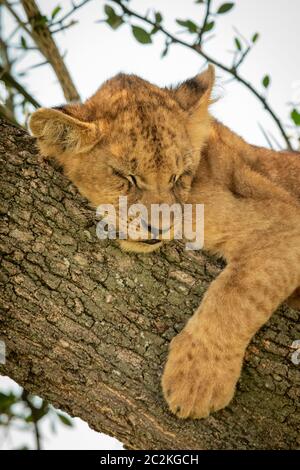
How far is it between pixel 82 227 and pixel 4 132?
0.62 m

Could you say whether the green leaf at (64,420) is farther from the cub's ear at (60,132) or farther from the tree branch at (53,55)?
the tree branch at (53,55)

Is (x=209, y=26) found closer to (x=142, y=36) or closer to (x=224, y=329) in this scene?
(x=142, y=36)

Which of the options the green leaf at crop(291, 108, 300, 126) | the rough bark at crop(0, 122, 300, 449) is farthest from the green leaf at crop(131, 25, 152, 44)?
the rough bark at crop(0, 122, 300, 449)

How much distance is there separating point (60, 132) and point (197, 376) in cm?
138

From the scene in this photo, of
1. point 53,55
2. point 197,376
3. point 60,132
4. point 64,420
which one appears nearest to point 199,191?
point 60,132

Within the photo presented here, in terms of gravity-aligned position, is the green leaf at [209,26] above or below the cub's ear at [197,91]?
above

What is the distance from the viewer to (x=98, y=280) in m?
2.99

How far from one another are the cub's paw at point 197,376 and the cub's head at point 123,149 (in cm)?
52

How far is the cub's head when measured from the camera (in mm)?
3391

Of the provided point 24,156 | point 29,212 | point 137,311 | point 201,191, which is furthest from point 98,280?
point 201,191

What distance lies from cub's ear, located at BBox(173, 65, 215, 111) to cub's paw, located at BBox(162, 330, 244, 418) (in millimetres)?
1447

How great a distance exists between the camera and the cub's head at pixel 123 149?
3.39 m

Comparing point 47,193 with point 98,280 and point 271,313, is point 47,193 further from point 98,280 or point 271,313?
point 271,313

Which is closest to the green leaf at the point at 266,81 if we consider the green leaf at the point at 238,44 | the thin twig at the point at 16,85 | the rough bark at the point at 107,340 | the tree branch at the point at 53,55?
the green leaf at the point at 238,44
